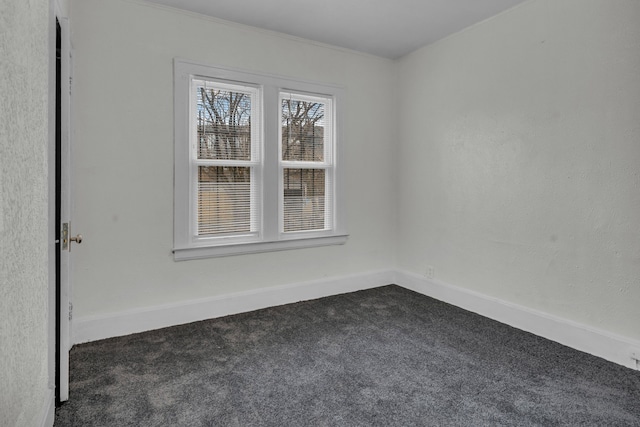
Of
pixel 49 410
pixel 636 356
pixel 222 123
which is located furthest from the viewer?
pixel 222 123

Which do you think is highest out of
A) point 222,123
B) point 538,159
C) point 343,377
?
point 222,123

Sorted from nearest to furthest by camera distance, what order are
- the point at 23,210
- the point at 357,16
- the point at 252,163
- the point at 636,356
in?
the point at 23,210
the point at 636,356
the point at 357,16
the point at 252,163

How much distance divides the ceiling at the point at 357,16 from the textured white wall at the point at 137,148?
18 centimetres

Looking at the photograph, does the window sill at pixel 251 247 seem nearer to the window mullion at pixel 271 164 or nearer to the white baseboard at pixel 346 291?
the window mullion at pixel 271 164

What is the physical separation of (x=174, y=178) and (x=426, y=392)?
8.04ft

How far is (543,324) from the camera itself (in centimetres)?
292

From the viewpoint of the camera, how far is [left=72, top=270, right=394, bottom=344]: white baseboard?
9.39 feet

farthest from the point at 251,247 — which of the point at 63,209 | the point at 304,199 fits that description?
the point at 63,209

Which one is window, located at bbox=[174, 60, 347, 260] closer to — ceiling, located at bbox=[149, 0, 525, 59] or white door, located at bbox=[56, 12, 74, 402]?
ceiling, located at bbox=[149, 0, 525, 59]

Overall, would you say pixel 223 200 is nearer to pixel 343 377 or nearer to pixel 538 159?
pixel 343 377

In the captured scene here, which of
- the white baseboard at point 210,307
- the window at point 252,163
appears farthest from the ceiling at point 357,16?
the white baseboard at point 210,307

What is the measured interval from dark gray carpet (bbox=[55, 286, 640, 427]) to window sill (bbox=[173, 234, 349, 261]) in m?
0.58

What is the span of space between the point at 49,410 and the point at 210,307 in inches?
63.0

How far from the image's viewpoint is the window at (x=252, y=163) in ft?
10.5
